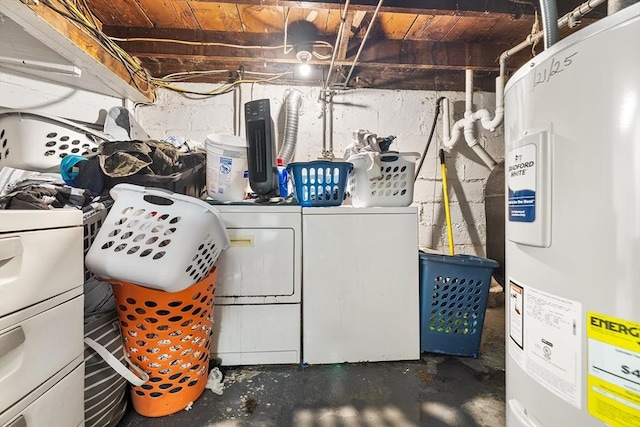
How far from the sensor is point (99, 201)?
1.09 meters

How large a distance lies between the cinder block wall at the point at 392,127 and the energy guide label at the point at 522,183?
159cm

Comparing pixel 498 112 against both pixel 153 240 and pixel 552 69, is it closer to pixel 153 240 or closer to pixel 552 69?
pixel 552 69

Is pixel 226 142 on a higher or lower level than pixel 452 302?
higher

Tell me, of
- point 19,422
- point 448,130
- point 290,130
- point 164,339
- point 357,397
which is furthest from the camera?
point 448,130

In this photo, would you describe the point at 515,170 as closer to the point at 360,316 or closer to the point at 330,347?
the point at 360,316

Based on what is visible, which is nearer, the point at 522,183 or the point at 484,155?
the point at 522,183

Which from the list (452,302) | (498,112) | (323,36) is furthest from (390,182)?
(323,36)

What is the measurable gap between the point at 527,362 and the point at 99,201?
4.81ft

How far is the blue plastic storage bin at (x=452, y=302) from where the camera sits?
55.8 inches

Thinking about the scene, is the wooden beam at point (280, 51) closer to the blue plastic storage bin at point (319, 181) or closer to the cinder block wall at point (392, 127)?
the cinder block wall at point (392, 127)

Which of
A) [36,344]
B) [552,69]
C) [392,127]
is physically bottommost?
[36,344]

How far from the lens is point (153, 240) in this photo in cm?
86

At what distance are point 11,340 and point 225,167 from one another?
3.00 ft

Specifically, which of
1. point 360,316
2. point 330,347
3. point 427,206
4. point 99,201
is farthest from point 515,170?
point 427,206
